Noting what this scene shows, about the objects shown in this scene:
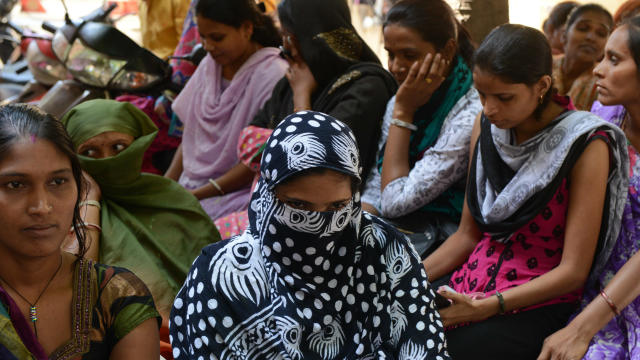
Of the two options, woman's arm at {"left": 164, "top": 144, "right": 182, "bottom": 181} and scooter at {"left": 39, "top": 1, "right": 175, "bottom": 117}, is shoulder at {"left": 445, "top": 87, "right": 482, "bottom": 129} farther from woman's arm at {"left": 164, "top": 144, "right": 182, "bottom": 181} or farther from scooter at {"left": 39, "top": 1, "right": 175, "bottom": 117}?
scooter at {"left": 39, "top": 1, "right": 175, "bottom": 117}

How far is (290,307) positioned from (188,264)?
116 cm

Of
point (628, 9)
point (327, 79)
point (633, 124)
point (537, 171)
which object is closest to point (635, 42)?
point (633, 124)

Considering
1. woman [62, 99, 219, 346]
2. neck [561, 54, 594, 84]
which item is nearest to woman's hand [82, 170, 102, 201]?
woman [62, 99, 219, 346]

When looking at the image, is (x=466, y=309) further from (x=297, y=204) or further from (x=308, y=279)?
(x=297, y=204)

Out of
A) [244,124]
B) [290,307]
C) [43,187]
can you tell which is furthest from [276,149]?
[244,124]

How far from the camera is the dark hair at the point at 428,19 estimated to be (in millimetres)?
2791

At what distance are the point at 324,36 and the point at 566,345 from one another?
188 centimetres

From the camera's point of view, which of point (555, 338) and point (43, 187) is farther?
point (555, 338)

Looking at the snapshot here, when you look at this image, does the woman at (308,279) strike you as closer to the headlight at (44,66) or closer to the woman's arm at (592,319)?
the woman's arm at (592,319)

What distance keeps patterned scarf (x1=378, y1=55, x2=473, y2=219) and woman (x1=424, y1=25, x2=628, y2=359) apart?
0.40 metres

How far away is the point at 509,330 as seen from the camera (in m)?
2.20

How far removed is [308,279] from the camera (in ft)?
5.90

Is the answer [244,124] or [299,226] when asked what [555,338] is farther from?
[244,124]

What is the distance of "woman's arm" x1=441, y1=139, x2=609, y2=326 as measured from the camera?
2166mm
